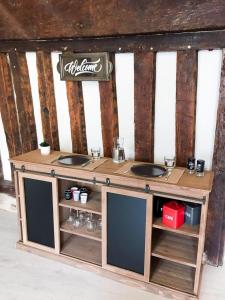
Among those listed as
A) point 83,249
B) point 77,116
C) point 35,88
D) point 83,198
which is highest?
point 35,88

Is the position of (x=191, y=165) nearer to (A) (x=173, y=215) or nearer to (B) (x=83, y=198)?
(A) (x=173, y=215)

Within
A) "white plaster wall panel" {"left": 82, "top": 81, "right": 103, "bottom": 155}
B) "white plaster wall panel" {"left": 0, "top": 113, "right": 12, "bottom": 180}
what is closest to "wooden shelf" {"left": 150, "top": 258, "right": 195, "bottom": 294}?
"white plaster wall panel" {"left": 82, "top": 81, "right": 103, "bottom": 155}

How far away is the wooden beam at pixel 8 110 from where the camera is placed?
112 inches

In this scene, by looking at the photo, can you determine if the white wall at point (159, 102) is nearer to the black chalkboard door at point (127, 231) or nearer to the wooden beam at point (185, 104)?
the wooden beam at point (185, 104)

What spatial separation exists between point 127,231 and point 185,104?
3.62 feet

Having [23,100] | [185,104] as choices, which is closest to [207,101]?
[185,104]

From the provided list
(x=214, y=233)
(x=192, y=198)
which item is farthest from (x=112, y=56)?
(x=214, y=233)

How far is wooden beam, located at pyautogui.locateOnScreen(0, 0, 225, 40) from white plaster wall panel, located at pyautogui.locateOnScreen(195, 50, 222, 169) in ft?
0.76

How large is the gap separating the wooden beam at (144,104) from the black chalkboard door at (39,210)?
827 millimetres

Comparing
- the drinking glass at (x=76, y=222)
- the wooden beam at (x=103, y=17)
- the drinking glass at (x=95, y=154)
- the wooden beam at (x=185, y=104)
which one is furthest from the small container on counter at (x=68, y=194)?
the wooden beam at (x=103, y=17)

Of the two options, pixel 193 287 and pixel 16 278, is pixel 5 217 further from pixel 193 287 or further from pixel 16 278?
pixel 193 287

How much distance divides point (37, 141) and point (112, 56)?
1269 millimetres

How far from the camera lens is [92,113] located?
259 cm

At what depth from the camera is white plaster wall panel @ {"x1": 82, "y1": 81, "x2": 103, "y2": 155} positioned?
99.2 inches
